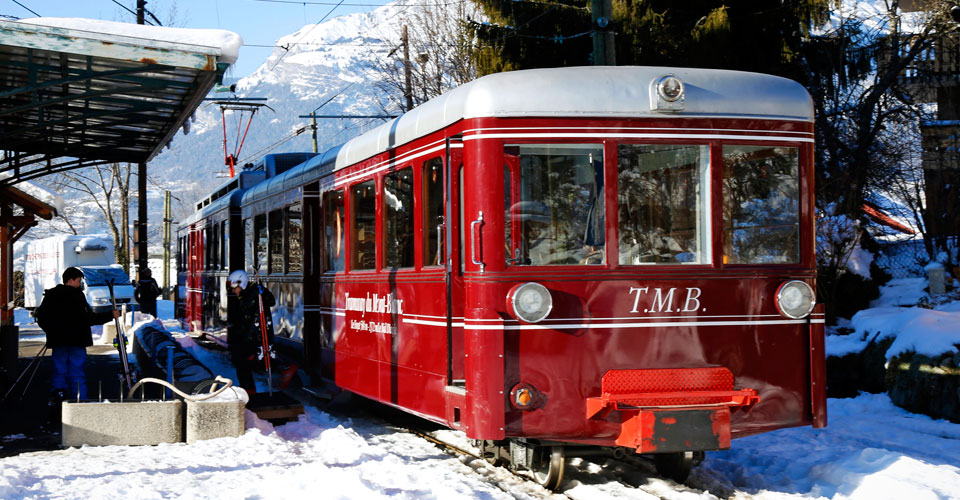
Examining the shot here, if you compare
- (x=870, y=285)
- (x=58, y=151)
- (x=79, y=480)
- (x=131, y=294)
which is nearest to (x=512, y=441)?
(x=79, y=480)

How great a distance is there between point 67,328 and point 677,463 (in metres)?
6.79

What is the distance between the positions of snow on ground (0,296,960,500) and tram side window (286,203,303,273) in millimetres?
3000

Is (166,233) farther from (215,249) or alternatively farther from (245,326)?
(245,326)

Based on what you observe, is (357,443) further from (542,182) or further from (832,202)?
(832,202)

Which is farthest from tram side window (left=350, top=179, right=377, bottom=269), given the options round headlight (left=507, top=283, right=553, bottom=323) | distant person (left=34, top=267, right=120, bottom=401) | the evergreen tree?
the evergreen tree

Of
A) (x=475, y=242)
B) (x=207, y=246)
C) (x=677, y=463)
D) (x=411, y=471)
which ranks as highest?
(x=207, y=246)

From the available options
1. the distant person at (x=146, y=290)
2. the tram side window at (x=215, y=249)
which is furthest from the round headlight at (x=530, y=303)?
the distant person at (x=146, y=290)

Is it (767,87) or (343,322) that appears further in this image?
(343,322)

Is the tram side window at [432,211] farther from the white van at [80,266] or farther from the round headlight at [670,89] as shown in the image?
the white van at [80,266]

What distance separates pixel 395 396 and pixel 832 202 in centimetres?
1307

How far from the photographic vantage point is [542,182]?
739cm

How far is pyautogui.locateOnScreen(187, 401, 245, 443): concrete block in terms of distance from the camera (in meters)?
9.70

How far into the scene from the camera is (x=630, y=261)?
7.41 meters

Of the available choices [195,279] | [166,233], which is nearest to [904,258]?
[195,279]
